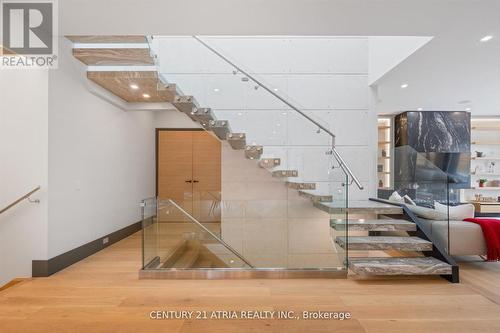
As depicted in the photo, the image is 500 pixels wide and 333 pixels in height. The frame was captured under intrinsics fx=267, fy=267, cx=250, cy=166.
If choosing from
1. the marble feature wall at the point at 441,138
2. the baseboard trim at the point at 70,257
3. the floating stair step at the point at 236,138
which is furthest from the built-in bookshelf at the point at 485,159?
the baseboard trim at the point at 70,257

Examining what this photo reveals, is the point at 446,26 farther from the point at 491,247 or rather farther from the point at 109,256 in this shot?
the point at 109,256

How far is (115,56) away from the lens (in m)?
3.80

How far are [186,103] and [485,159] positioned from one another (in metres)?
9.63

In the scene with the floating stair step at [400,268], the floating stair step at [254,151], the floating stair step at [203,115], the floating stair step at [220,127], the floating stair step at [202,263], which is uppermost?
the floating stair step at [203,115]

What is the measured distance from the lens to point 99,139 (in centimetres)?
477

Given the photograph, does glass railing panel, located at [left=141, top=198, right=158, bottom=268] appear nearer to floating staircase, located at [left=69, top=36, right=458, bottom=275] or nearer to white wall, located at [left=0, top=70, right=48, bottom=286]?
floating staircase, located at [left=69, top=36, right=458, bottom=275]

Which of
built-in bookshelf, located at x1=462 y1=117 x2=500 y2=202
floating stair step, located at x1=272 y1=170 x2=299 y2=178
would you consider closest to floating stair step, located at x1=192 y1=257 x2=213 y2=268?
floating stair step, located at x1=272 y1=170 x2=299 y2=178

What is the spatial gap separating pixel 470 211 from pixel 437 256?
1170 millimetres

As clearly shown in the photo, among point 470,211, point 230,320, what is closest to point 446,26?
point 470,211

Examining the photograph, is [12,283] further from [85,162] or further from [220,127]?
[220,127]

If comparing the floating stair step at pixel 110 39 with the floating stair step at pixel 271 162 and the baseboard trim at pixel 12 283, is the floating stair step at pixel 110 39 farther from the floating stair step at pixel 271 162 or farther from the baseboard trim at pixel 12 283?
the baseboard trim at pixel 12 283

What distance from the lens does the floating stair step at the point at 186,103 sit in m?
4.41

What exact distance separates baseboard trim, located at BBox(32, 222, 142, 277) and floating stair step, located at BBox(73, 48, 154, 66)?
9.30 ft

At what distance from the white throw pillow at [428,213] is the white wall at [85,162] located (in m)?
5.29
